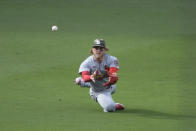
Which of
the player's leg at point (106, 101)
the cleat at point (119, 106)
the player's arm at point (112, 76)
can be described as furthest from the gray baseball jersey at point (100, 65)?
the cleat at point (119, 106)

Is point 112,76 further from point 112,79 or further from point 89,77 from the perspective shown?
point 89,77

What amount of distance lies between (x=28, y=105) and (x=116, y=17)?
25.4 feet

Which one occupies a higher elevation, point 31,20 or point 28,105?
point 31,20

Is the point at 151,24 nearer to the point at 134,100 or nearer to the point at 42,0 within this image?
the point at 42,0

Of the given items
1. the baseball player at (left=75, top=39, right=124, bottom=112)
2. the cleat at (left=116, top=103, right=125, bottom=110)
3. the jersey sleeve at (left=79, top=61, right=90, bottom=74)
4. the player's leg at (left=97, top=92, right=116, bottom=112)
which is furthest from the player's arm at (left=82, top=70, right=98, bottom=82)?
the cleat at (left=116, top=103, right=125, bottom=110)

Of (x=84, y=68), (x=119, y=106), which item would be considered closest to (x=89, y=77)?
(x=84, y=68)

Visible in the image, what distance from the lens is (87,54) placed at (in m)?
13.4

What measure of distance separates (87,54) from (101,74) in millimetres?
4212

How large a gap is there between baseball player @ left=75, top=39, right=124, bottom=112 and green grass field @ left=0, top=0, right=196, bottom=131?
0.60 feet

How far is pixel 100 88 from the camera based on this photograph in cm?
938

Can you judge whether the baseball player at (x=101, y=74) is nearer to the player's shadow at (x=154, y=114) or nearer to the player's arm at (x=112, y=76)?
the player's arm at (x=112, y=76)

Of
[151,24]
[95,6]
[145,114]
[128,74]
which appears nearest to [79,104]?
[145,114]

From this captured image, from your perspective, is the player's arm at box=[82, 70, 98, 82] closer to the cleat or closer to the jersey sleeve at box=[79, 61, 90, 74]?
the jersey sleeve at box=[79, 61, 90, 74]

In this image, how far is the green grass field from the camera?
28.6ft
